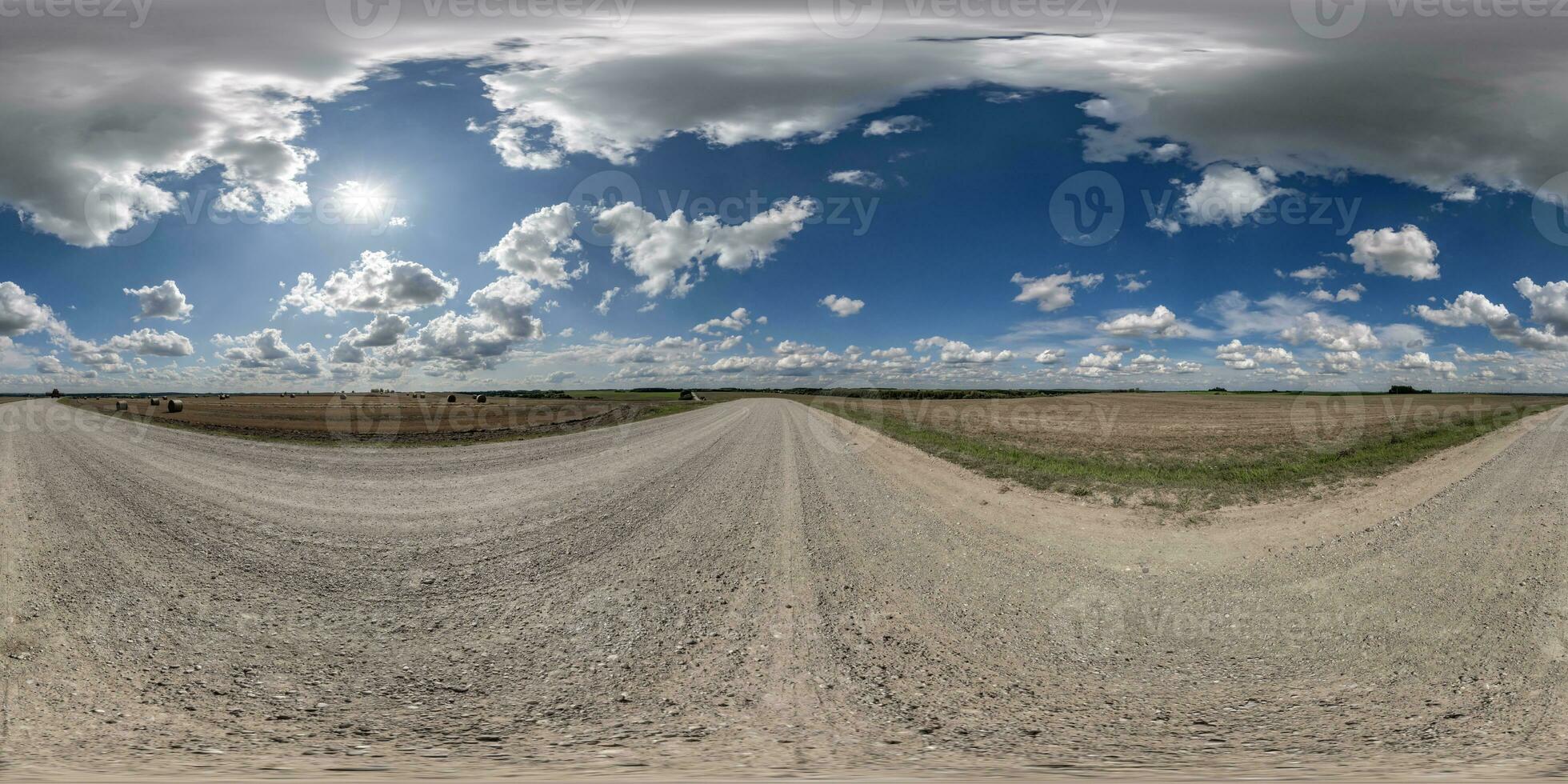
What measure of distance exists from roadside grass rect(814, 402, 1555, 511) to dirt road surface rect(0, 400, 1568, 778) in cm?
156

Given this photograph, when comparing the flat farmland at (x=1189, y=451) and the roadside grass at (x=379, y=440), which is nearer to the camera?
the flat farmland at (x=1189, y=451)

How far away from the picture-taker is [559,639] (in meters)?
4.77

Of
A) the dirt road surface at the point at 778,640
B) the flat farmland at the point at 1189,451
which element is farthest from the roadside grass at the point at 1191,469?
the dirt road surface at the point at 778,640

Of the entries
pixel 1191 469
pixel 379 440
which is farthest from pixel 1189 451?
pixel 379 440

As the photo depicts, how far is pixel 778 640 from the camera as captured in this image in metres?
4.69

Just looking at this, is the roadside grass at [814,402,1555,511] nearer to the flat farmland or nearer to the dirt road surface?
the flat farmland

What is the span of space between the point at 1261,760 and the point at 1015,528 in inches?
204

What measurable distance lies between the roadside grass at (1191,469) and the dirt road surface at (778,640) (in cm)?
156

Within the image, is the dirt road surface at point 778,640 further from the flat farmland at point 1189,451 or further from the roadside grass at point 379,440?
the roadside grass at point 379,440

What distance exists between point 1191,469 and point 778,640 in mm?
14166

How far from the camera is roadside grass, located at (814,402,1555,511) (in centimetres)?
1127

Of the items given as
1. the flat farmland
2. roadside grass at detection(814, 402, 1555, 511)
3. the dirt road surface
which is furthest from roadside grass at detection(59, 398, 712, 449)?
roadside grass at detection(814, 402, 1555, 511)

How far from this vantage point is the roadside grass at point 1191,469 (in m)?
11.3

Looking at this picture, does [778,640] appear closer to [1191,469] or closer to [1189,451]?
[1191,469]
